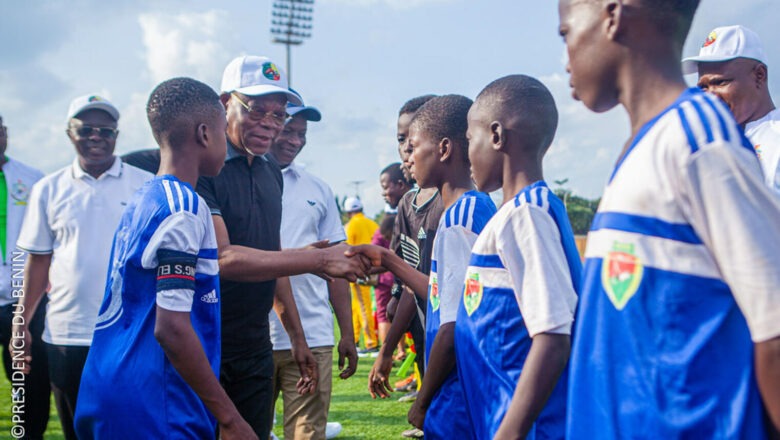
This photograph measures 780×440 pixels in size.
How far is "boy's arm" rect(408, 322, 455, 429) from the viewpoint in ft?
8.71

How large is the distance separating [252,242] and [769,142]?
9.89ft

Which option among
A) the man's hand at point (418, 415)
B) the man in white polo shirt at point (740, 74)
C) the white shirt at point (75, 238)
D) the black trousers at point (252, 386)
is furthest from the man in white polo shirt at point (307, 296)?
the man in white polo shirt at point (740, 74)

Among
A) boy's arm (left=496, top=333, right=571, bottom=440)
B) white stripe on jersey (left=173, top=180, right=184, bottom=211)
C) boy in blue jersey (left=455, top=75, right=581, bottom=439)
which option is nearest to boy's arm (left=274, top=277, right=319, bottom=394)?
white stripe on jersey (left=173, top=180, right=184, bottom=211)

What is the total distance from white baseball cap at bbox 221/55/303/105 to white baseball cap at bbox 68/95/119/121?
1.47 metres

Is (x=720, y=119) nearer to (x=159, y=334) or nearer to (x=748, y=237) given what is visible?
(x=748, y=237)

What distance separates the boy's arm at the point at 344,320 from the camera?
14.5ft

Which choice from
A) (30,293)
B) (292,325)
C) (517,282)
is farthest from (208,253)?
(30,293)

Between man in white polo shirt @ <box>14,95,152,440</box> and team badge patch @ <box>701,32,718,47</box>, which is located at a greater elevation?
team badge patch @ <box>701,32,718,47</box>

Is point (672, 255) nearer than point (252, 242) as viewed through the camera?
Yes

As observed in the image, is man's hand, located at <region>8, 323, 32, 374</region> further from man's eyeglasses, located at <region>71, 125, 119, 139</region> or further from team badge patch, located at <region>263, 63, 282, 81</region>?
team badge patch, located at <region>263, 63, 282, 81</region>

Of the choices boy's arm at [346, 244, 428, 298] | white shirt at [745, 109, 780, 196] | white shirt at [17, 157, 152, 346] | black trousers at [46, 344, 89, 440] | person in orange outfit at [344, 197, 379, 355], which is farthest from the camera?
person in orange outfit at [344, 197, 379, 355]

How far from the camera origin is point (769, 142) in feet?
12.7

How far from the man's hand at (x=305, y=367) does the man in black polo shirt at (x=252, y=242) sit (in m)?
0.33

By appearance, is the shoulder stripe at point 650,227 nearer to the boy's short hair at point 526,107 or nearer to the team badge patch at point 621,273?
the team badge patch at point 621,273
